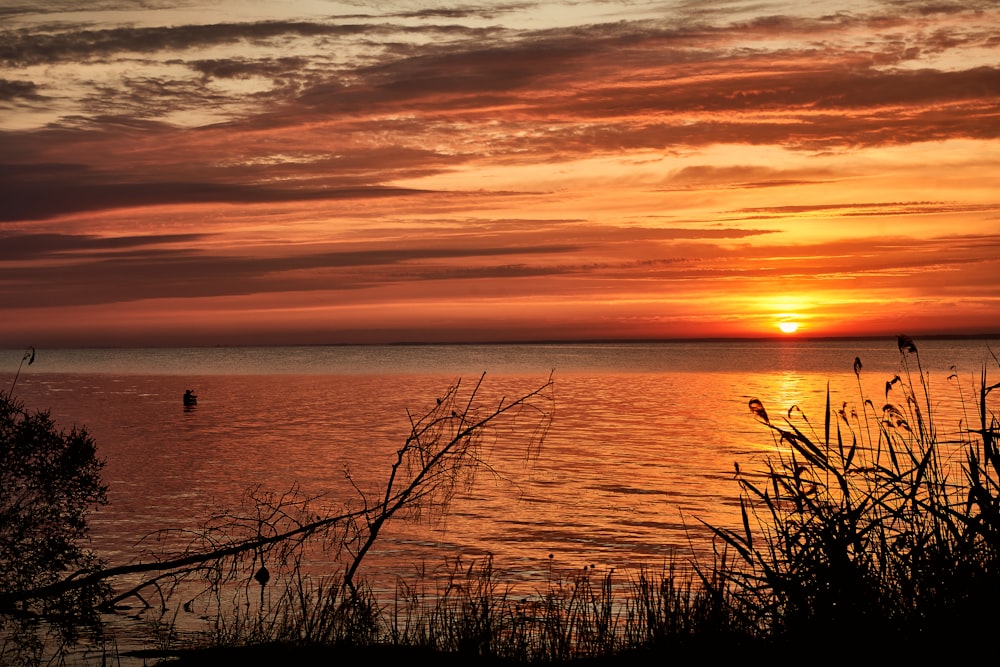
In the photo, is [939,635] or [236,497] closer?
[939,635]

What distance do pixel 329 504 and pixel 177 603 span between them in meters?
10.4

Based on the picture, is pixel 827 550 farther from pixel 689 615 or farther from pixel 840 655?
pixel 689 615

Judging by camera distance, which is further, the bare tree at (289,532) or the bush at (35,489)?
the bush at (35,489)

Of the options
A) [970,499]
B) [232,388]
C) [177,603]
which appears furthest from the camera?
[232,388]

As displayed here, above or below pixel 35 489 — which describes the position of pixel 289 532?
below

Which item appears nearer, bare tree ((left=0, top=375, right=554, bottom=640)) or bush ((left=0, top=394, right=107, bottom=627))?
bare tree ((left=0, top=375, right=554, bottom=640))

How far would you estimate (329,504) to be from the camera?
2761cm

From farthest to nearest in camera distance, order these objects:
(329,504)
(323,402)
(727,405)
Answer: (323,402) → (727,405) → (329,504)

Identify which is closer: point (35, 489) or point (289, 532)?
point (289, 532)

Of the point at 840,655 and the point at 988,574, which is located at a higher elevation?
the point at 988,574

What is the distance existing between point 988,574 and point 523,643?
4595mm

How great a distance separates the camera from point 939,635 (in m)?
7.09

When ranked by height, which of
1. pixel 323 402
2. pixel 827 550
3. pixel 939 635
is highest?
pixel 323 402

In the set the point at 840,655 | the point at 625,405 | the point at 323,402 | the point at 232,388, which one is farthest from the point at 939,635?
the point at 232,388
